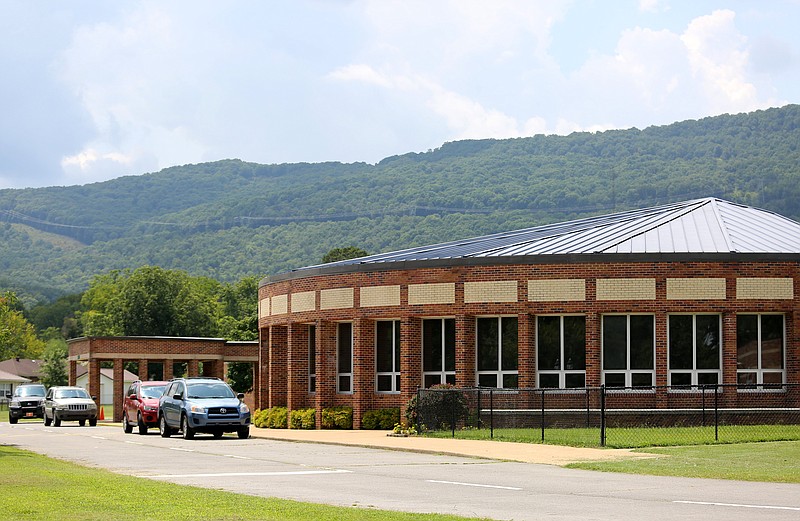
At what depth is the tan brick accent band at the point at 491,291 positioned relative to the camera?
37.8 meters

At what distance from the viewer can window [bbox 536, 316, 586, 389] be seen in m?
37.5

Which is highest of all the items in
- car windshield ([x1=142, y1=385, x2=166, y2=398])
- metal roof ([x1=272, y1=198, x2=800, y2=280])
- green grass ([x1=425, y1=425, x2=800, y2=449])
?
metal roof ([x1=272, y1=198, x2=800, y2=280])

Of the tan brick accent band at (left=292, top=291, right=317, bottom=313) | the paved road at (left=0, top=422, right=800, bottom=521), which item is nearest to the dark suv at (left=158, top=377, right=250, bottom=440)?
the paved road at (left=0, top=422, right=800, bottom=521)

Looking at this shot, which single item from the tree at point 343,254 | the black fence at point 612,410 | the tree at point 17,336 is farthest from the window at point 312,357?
the tree at point 17,336

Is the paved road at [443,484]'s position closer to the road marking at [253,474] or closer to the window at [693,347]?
the road marking at [253,474]

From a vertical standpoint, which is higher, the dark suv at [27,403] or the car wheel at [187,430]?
the car wheel at [187,430]

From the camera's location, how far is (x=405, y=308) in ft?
131

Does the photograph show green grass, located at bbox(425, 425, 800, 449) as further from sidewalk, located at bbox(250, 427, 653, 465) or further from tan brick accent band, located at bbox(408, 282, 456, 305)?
tan brick accent band, located at bbox(408, 282, 456, 305)

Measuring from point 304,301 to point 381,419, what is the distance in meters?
6.02

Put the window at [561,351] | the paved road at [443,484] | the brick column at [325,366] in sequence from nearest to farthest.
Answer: the paved road at [443,484] < the window at [561,351] < the brick column at [325,366]

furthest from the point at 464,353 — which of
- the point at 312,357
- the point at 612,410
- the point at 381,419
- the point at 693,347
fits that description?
the point at 312,357

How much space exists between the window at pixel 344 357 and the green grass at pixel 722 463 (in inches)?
690

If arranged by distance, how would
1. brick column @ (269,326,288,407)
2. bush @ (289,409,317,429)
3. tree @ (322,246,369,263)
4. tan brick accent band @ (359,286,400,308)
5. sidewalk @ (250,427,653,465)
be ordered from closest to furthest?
1. sidewalk @ (250,427,653,465)
2. tan brick accent band @ (359,286,400,308)
3. bush @ (289,409,317,429)
4. brick column @ (269,326,288,407)
5. tree @ (322,246,369,263)

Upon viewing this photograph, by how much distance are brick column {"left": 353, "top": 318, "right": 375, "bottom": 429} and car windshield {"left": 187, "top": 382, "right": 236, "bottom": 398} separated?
6.02 m
